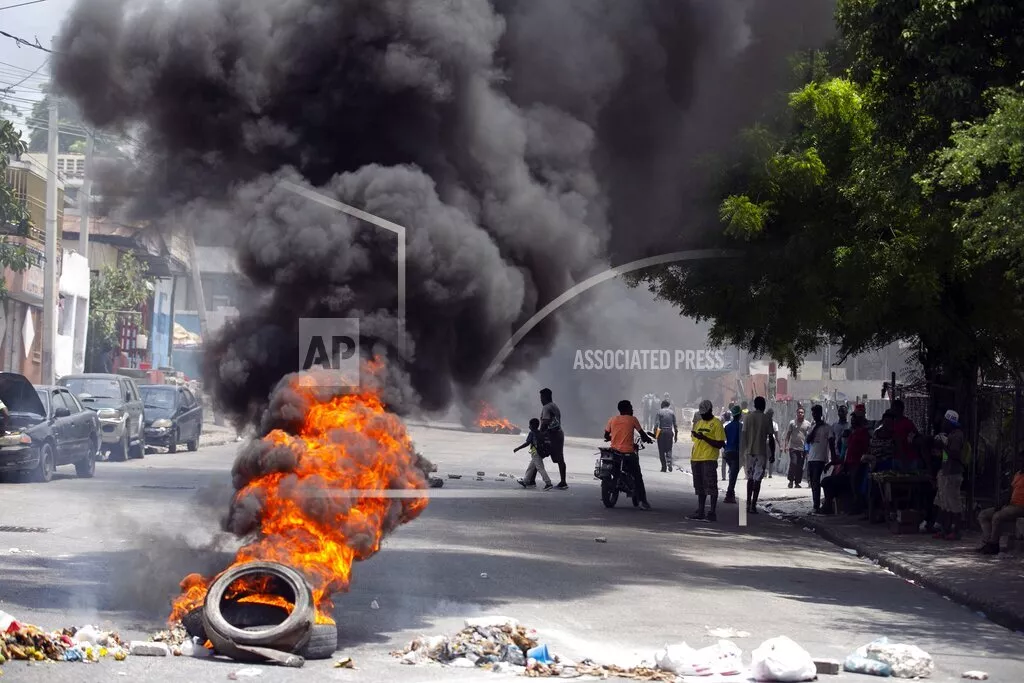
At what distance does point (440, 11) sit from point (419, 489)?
177 inches

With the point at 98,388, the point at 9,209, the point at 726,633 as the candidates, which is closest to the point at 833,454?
the point at 726,633

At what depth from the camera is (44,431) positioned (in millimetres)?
20484

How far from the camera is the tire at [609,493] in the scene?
19719 millimetres

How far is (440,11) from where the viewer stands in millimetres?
11414

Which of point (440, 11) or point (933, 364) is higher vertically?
point (440, 11)

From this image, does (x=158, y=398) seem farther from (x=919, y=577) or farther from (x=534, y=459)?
(x=919, y=577)

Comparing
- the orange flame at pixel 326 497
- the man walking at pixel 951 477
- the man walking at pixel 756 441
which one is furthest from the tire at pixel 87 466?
the orange flame at pixel 326 497

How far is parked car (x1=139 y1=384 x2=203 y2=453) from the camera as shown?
1190 inches

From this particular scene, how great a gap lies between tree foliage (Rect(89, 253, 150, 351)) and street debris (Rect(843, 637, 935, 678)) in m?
45.0

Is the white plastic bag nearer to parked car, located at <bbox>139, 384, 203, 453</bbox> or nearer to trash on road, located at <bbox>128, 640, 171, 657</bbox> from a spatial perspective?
trash on road, located at <bbox>128, 640, 171, 657</bbox>

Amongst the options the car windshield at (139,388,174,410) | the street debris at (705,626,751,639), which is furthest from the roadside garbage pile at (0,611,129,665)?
the car windshield at (139,388,174,410)

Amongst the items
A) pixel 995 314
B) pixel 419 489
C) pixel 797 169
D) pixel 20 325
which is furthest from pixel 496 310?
pixel 20 325

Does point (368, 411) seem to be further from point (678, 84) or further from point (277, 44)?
point (678, 84)

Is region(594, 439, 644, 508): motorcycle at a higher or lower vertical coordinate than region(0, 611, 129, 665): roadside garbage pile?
higher
